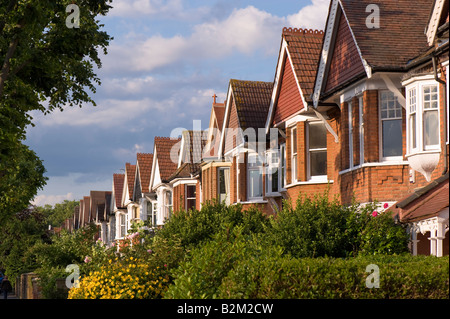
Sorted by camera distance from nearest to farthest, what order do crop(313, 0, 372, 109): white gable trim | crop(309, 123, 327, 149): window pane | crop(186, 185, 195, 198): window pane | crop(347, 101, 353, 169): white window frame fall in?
1. crop(347, 101, 353, 169): white window frame
2. crop(313, 0, 372, 109): white gable trim
3. crop(309, 123, 327, 149): window pane
4. crop(186, 185, 195, 198): window pane

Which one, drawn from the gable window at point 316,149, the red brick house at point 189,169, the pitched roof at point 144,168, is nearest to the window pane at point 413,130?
the gable window at point 316,149

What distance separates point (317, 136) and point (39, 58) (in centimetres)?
921

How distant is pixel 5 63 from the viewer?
19.5 meters

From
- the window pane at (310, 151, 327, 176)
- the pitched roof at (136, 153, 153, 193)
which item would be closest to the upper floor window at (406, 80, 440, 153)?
the window pane at (310, 151, 327, 176)

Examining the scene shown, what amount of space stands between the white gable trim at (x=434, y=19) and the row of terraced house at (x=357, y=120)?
3cm

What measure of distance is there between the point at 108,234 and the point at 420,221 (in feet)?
218

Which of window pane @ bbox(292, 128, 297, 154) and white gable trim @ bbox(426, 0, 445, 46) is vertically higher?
white gable trim @ bbox(426, 0, 445, 46)

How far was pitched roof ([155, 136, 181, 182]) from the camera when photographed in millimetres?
47000

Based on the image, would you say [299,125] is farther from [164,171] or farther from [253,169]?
[164,171]

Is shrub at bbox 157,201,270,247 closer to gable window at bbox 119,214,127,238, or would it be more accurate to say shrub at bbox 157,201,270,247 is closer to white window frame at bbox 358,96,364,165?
white window frame at bbox 358,96,364,165

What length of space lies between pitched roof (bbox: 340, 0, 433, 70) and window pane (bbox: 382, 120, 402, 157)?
4.94 feet

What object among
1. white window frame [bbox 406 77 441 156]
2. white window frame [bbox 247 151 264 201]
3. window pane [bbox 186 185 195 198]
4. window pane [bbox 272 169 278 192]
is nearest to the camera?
white window frame [bbox 406 77 441 156]
